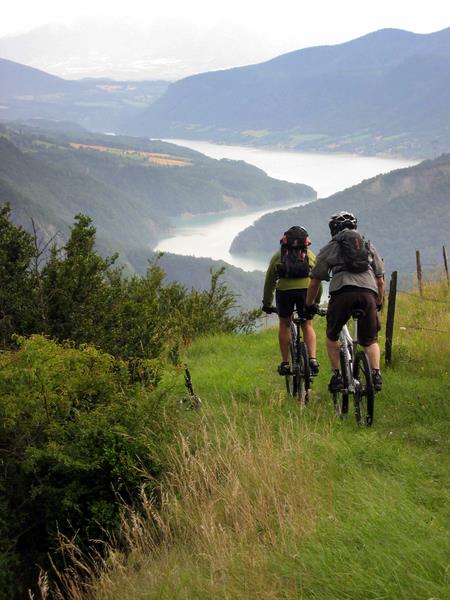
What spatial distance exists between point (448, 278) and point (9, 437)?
11185 millimetres

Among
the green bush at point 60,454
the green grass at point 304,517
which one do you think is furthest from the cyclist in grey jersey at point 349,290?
the green bush at point 60,454

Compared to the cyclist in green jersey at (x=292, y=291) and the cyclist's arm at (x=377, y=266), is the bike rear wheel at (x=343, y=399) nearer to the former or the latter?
the cyclist in green jersey at (x=292, y=291)

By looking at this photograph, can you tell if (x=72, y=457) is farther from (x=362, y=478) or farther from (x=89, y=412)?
(x=362, y=478)

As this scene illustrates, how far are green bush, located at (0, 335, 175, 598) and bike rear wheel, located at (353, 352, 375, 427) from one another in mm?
1778

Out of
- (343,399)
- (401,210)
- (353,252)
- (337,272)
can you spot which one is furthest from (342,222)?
(401,210)

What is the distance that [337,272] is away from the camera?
631cm

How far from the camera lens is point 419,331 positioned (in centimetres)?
1021

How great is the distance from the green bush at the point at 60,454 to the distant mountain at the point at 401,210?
162 m

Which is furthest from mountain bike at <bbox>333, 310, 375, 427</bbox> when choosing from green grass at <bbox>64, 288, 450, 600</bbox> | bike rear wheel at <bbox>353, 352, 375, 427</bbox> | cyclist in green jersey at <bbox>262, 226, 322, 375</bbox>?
cyclist in green jersey at <bbox>262, 226, 322, 375</bbox>

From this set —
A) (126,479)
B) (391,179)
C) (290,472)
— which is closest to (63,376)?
(126,479)

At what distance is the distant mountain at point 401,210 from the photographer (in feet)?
559

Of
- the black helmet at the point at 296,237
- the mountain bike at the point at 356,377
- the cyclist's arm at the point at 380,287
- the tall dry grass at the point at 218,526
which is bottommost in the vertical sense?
the tall dry grass at the point at 218,526

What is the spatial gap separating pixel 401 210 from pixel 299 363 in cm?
18047

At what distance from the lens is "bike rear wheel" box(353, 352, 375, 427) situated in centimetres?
642
